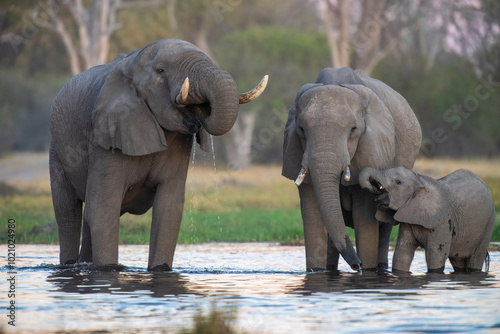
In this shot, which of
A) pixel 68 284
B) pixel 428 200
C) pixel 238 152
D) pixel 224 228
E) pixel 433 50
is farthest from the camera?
pixel 433 50

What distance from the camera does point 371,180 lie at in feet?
31.8

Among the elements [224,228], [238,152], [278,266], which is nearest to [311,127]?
[278,266]

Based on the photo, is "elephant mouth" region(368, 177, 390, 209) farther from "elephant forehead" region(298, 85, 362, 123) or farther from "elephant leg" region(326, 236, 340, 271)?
"elephant leg" region(326, 236, 340, 271)

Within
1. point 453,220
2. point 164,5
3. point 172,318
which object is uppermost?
point 164,5

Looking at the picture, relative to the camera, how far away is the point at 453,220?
33.4ft

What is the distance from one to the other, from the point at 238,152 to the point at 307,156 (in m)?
24.3

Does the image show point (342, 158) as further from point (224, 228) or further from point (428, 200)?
point (224, 228)

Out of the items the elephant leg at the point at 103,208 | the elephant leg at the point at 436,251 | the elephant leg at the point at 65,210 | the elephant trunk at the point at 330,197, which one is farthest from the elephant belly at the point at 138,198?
the elephant leg at the point at 436,251

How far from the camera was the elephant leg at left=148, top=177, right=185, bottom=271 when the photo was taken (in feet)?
33.6

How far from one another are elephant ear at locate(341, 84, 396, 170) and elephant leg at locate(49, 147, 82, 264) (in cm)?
318

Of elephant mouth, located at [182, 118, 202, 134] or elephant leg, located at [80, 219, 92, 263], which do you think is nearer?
elephant mouth, located at [182, 118, 202, 134]

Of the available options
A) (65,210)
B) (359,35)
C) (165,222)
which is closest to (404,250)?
(165,222)

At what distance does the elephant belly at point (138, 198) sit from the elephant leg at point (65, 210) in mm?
823

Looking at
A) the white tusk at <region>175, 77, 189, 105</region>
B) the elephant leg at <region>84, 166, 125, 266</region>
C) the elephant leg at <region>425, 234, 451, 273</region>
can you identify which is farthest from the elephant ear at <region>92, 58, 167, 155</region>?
the elephant leg at <region>425, 234, 451, 273</region>
